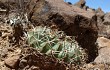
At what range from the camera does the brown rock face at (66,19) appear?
7199 mm

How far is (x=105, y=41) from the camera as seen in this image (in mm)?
10180

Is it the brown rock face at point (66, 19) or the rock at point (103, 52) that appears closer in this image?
the brown rock face at point (66, 19)

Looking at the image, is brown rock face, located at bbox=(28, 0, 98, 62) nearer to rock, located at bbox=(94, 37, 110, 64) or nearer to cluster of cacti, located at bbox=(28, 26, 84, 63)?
rock, located at bbox=(94, 37, 110, 64)

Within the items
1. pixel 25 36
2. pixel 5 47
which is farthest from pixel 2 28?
pixel 25 36

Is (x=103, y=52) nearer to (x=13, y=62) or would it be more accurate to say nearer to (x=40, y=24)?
(x=40, y=24)

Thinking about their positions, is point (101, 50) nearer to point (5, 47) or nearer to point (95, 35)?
point (95, 35)

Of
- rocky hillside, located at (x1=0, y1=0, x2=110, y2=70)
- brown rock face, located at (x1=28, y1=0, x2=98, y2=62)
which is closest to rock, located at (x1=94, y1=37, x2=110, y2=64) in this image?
rocky hillside, located at (x1=0, y1=0, x2=110, y2=70)

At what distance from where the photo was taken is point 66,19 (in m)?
7.28

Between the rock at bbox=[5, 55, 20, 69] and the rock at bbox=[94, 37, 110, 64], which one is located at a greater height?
the rock at bbox=[5, 55, 20, 69]

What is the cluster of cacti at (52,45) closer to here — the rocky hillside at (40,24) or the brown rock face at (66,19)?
the rocky hillside at (40,24)

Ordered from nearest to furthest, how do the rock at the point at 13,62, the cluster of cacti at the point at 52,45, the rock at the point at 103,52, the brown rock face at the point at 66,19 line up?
the cluster of cacti at the point at 52,45
the rock at the point at 13,62
the brown rock face at the point at 66,19
the rock at the point at 103,52

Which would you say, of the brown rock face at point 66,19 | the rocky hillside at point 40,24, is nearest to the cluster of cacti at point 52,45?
the rocky hillside at point 40,24

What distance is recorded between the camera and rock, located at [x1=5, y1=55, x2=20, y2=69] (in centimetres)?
427

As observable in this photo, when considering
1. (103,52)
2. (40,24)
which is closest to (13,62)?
(40,24)
